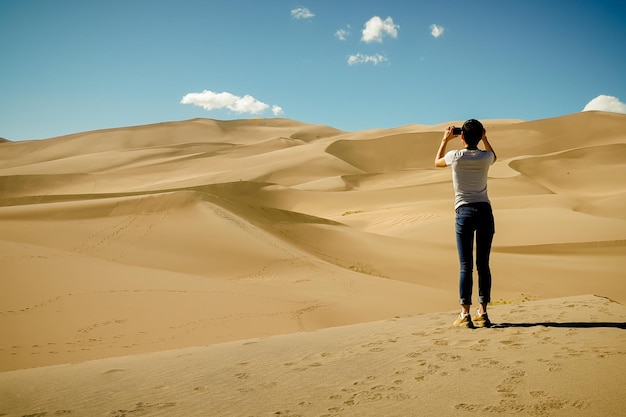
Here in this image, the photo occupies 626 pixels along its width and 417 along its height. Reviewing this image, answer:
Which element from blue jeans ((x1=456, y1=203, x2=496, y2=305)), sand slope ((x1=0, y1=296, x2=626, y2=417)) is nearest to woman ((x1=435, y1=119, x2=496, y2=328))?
blue jeans ((x1=456, y1=203, x2=496, y2=305))

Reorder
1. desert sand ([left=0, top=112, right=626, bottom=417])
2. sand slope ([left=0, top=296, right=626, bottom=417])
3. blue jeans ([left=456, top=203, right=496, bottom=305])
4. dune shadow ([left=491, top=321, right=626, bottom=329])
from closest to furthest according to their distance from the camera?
sand slope ([left=0, top=296, right=626, bottom=417]) → desert sand ([left=0, top=112, right=626, bottom=417]) → dune shadow ([left=491, top=321, right=626, bottom=329]) → blue jeans ([left=456, top=203, right=496, bottom=305])

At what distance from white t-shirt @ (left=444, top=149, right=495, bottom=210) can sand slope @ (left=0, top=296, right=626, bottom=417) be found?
1.18 meters

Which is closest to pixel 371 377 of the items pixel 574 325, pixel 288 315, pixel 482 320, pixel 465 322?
pixel 465 322

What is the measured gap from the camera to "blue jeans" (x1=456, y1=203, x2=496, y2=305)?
12.8ft

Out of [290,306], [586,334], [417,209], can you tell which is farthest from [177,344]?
[417,209]

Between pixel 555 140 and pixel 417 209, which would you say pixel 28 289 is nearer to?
pixel 417 209

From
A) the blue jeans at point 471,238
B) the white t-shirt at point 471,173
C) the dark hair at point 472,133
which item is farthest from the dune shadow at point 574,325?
the dark hair at point 472,133

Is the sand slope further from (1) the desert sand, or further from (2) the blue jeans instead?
(2) the blue jeans

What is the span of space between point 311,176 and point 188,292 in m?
36.4

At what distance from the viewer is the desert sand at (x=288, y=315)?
2576mm

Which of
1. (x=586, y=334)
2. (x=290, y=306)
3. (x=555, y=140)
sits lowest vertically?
(x=290, y=306)

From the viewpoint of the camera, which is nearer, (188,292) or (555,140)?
(188,292)

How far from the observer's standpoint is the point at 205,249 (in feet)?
32.3

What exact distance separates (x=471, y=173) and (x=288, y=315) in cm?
341
